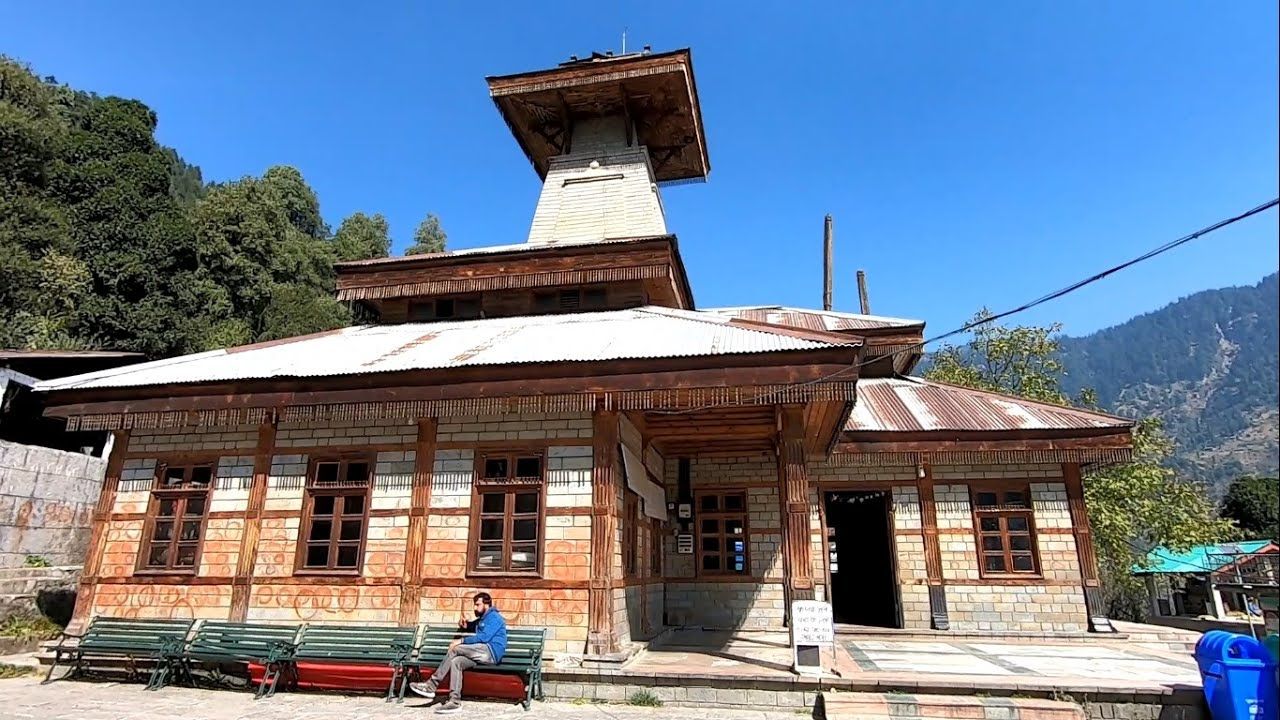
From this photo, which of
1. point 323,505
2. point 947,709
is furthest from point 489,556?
point 947,709

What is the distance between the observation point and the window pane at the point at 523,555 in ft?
27.8

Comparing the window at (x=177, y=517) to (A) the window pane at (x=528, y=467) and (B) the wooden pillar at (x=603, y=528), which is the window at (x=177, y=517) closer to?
(A) the window pane at (x=528, y=467)

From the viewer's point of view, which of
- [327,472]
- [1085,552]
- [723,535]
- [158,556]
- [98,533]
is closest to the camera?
[327,472]

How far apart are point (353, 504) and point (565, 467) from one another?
2.95 m

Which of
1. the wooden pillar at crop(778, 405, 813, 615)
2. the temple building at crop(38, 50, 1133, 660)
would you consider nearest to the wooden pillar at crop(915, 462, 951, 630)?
the temple building at crop(38, 50, 1133, 660)

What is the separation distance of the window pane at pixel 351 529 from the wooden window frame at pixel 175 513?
1.98 metres

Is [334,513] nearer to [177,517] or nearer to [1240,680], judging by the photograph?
[177,517]

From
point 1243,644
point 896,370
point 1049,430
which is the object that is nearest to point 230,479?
point 1243,644

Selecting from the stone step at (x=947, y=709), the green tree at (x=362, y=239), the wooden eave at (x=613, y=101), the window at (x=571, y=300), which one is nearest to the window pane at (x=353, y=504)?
the window at (x=571, y=300)

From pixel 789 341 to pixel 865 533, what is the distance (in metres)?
9.46

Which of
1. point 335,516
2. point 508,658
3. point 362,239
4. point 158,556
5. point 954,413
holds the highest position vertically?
point 362,239

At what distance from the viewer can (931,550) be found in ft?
39.5

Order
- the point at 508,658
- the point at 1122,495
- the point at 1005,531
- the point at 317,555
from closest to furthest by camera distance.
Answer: the point at 508,658
the point at 317,555
the point at 1005,531
the point at 1122,495

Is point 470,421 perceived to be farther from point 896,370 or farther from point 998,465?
point 896,370
